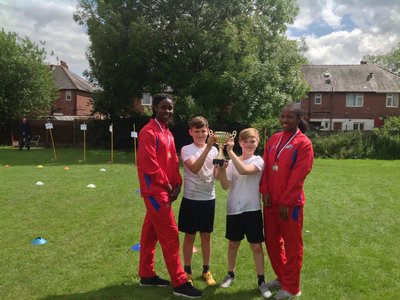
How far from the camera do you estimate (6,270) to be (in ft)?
15.9

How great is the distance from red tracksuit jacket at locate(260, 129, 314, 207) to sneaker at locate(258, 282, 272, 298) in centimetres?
96

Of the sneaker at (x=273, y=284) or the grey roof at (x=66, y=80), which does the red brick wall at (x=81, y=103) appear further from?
the sneaker at (x=273, y=284)

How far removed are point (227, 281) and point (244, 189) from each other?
1097 mm

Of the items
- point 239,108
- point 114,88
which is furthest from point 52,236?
point 114,88

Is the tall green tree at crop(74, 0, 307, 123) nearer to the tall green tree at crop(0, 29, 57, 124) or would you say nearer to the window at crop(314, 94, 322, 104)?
the tall green tree at crop(0, 29, 57, 124)

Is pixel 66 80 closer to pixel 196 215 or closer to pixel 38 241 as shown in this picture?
pixel 38 241

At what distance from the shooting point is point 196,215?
430cm

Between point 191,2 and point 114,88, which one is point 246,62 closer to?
point 191,2

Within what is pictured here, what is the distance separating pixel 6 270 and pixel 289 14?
21.5 meters

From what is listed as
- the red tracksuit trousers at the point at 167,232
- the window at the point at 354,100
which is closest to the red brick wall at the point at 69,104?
the window at the point at 354,100

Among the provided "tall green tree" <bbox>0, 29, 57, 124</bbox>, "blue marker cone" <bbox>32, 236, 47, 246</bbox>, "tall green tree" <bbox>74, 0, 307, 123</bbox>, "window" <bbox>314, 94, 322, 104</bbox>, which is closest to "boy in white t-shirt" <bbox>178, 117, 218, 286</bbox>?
"blue marker cone" <bbox>32, 236, 47, 246</bbox>

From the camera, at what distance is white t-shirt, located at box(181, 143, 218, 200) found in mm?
4234

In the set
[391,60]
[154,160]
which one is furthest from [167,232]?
[391,60]

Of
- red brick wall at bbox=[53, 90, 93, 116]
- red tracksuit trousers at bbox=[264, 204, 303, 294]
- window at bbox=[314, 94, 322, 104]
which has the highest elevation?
window at bbox=[314, 94, 322, 104]
